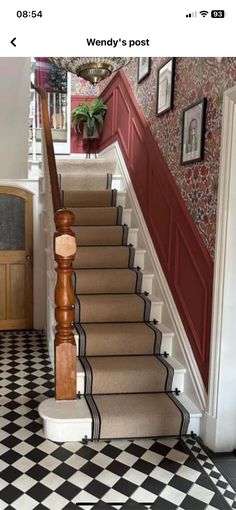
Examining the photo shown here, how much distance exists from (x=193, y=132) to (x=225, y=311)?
126 cm

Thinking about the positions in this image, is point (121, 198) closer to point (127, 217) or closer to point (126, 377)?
point (127, 217)

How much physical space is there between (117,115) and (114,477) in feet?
13.3

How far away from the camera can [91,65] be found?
5.28ft

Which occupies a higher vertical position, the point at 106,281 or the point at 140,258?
the point at 140,258

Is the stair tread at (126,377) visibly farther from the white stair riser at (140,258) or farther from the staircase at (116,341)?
the white stair riser at (140,258)

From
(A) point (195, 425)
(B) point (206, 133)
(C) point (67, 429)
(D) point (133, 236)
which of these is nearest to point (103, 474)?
(C) point (67, 429)

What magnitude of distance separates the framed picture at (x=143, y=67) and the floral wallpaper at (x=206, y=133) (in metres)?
0.30

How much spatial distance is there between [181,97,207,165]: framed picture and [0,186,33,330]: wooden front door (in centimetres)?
304

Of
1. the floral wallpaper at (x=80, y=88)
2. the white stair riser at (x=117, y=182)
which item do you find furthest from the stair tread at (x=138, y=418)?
the floral wallpaper at (x=80, y=88)

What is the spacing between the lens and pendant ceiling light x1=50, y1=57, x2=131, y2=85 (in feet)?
5.18

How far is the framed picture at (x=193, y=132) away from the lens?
9.70 ft

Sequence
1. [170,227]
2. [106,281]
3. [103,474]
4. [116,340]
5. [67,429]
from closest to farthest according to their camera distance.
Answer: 1. [103,474]
2. [67,429]
3. [116,340]
4. [170,227]
5. [106,281]

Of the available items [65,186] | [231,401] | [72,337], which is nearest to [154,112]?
[65,186]
